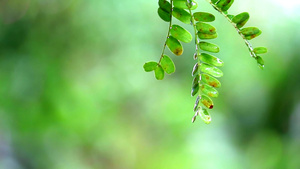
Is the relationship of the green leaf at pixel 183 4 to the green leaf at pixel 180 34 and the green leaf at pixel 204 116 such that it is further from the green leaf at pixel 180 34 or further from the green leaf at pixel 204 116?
the green leaf at pixel 204 116

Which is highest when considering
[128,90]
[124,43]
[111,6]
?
[111,6]

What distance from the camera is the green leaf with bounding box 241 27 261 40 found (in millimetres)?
458

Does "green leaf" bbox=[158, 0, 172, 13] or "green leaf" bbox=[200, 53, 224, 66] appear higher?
"green leaf" bbox=[158, 0, 172, 13]

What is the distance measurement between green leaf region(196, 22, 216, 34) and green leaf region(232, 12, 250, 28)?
0.03 meters

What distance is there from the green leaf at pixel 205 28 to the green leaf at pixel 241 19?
3 cm

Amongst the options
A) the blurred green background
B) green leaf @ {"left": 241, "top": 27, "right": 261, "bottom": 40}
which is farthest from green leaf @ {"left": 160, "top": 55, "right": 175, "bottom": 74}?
the blurred green background

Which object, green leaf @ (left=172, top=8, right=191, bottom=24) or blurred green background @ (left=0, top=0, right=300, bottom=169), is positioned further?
blurred green background @ (left=0, top=0, right=300, bottom=169)

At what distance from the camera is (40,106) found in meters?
1.97

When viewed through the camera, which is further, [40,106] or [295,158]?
[295,158]

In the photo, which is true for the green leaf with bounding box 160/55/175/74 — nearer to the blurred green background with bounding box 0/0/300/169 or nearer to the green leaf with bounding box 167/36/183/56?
the green leaf with bounding box 167/36/183/56

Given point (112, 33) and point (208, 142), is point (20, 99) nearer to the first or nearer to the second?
point (112, 33)

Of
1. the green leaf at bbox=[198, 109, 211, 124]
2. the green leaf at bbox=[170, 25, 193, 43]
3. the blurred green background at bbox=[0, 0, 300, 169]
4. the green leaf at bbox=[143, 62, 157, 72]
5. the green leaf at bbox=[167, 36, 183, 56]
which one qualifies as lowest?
the blurred green background at bbox=[0, 0, 300, 169]

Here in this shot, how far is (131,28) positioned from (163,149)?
0.75m

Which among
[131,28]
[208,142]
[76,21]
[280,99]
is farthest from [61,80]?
[280,99]
